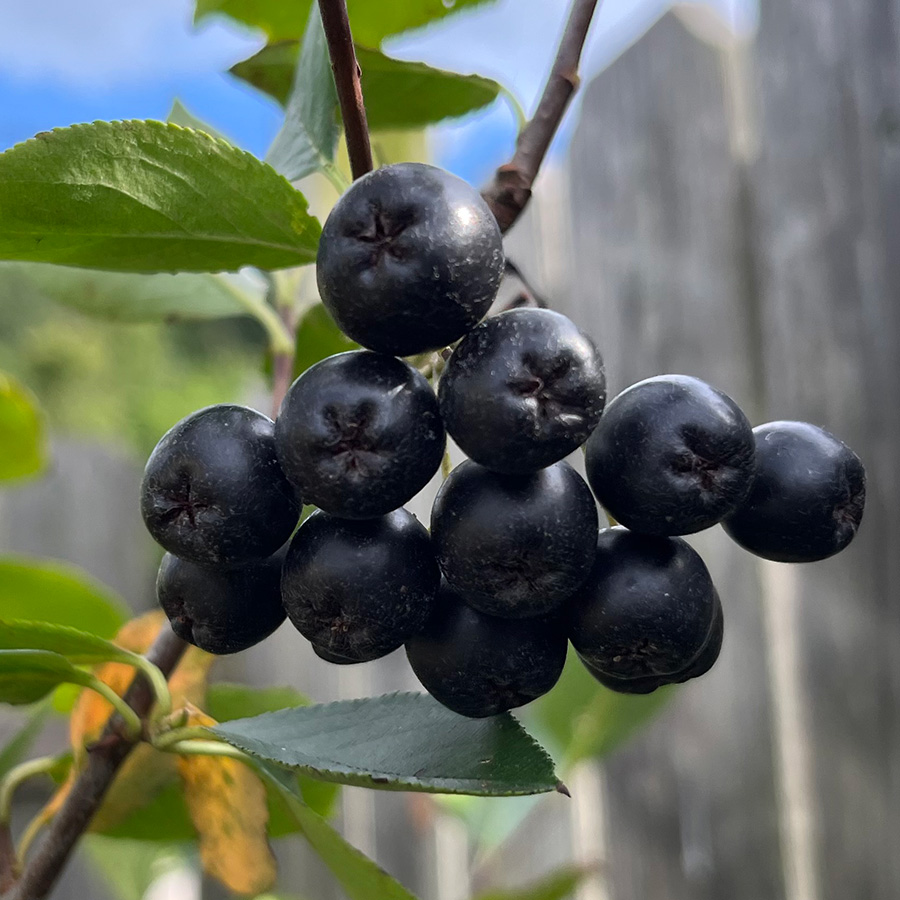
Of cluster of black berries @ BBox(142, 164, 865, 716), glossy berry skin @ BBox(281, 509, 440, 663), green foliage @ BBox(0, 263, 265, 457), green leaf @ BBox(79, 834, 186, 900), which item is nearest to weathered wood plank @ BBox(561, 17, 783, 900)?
green leaf @ BBox(79, 834, 186, 900)

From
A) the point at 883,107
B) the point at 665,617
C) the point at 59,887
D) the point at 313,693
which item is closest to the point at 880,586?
the point at 883,107

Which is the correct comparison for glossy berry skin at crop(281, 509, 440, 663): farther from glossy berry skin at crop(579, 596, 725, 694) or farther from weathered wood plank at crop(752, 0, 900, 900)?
weathered wood plank at crop(752, 0, 900, 900)

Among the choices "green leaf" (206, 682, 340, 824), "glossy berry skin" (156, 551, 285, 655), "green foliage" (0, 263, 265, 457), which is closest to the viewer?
"glossy berry skin" (156, 551, 285, 655)

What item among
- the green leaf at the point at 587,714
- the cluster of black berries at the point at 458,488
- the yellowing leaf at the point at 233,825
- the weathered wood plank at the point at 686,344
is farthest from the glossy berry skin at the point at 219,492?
the weathered wood plank at the point at 686,344

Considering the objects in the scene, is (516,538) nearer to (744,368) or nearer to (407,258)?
(407,258)

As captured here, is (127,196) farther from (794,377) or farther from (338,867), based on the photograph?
(794,377)

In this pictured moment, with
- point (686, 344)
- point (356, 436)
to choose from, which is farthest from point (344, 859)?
point (686, 344)
